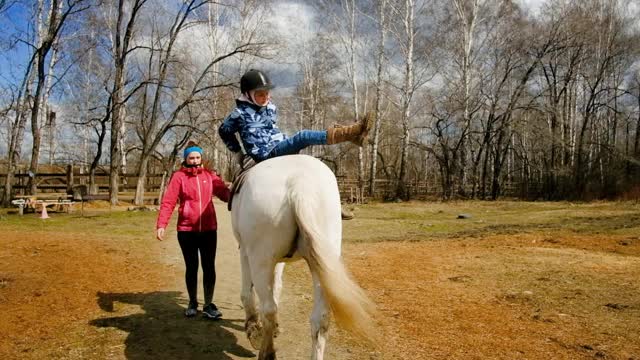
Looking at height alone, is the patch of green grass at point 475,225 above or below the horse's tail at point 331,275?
below

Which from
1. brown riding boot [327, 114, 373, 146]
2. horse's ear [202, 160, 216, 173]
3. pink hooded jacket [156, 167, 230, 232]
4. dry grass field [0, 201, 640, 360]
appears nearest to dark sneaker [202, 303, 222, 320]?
dry grass field [0, 201, 640, 360]

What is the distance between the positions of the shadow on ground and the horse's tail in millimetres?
1628

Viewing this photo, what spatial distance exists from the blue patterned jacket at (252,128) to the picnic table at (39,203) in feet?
50.9

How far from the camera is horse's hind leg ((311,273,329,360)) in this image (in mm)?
3139

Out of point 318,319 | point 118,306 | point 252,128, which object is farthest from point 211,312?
point 318,319

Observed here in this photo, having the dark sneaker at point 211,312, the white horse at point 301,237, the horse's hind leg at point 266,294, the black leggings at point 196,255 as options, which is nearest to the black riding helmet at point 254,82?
the white horse at point 301,237

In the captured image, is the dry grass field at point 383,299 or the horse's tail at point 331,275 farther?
the dry grass field at point 383,299

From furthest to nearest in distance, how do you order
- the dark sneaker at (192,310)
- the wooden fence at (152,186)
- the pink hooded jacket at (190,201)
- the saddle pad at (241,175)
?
the wooden fence at (152,186), the dark sneaker at (192,310), the pink hooded jacket at (190,201), the saddle pad at (241,175)

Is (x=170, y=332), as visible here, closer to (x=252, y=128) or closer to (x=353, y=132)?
(x=252, y=128)

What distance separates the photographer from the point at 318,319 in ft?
10.4

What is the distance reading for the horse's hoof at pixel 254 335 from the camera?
12.8 feet

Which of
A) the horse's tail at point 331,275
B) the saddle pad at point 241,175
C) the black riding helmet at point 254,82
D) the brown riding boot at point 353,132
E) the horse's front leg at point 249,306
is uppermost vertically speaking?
the black riding helmet at point 254,82

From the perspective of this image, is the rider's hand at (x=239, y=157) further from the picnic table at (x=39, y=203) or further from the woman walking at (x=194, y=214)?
the picnic table at (x=39, y=203)

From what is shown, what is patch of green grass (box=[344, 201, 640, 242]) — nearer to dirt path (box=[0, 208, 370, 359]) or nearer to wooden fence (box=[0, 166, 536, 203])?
dirt path (box=[0, 208, 370, 359])
